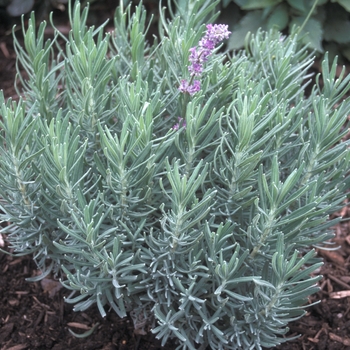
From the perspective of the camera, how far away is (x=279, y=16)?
367cm

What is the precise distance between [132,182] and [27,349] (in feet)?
3.28

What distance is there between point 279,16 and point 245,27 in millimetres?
242

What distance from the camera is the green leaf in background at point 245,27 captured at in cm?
367

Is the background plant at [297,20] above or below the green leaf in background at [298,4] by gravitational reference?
below

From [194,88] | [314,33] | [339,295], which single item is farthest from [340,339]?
[314,33]

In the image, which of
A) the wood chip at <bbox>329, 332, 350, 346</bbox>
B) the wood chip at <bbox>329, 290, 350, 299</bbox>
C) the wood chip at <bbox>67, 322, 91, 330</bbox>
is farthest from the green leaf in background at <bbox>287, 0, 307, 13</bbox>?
the wood chip at <bbox>67, 322, 91, 330</bbox>

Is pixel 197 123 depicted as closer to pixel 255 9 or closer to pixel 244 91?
pixel 244 91

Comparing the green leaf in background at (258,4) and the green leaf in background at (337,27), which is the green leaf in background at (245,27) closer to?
the green leaf in background at (258,4)

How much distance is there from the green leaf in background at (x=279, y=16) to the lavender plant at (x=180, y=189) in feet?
5.56

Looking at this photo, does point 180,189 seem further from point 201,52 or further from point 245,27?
point 245,27

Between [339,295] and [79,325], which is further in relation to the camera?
[339,295]

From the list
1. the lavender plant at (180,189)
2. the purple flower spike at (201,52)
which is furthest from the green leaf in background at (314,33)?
the purple flower spike at (201,52)

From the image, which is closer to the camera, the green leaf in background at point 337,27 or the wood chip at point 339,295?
the wood chip at point 339,295

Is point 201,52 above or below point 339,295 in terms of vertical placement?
above
